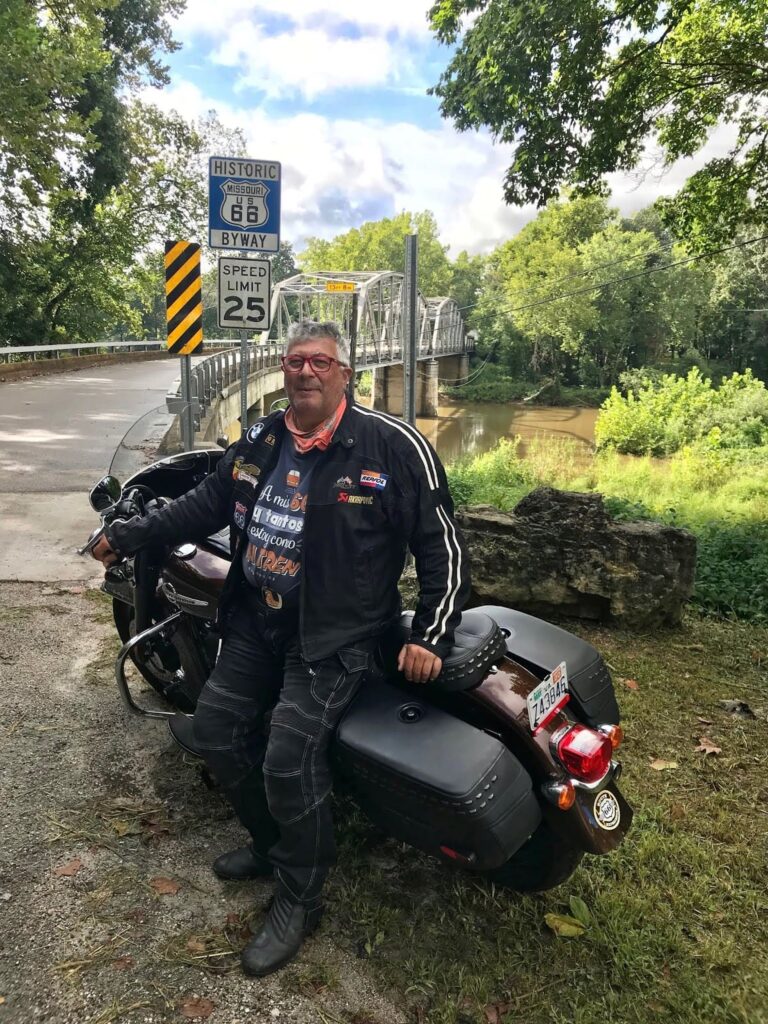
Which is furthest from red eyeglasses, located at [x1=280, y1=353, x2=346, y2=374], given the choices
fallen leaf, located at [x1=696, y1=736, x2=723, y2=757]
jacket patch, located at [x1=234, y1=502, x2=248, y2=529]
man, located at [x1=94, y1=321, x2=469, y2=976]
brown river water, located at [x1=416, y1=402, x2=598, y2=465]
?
brown river water, located at [x1=416, y1=402, x2=598, y2=465]

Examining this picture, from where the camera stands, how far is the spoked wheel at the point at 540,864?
6.46 ft

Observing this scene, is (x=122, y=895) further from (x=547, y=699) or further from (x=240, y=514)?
(x=547, y=699)

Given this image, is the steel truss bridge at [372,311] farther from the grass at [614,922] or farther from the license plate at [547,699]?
the license plate at [547,699]

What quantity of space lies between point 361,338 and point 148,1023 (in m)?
44.4

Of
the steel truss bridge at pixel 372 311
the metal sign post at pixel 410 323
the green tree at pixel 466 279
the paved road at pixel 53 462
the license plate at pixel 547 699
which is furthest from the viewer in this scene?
the green tree at pixel 466 279

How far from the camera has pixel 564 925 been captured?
207 cm

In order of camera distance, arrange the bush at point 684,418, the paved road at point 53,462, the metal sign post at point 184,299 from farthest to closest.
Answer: the bush at point 684,418
the metal sign post at point 184,299
the paved road at point 53,462

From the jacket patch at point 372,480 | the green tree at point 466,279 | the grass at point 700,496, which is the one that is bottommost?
the grass at point 700,496

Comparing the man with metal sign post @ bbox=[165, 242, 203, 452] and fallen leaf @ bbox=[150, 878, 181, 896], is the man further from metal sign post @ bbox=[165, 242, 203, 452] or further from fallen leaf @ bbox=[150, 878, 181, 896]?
metal sign post @ bbox=[165, 242, 203, 452]

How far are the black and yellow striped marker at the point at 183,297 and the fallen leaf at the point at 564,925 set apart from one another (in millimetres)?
6251

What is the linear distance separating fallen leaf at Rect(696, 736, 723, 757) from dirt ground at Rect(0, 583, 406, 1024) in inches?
69.0

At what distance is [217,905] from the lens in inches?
86.0

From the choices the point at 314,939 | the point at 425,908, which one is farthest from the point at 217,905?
the point at 425,908

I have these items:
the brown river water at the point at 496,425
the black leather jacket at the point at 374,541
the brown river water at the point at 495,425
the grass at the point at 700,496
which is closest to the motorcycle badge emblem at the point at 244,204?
the grass at the point at 700,496
